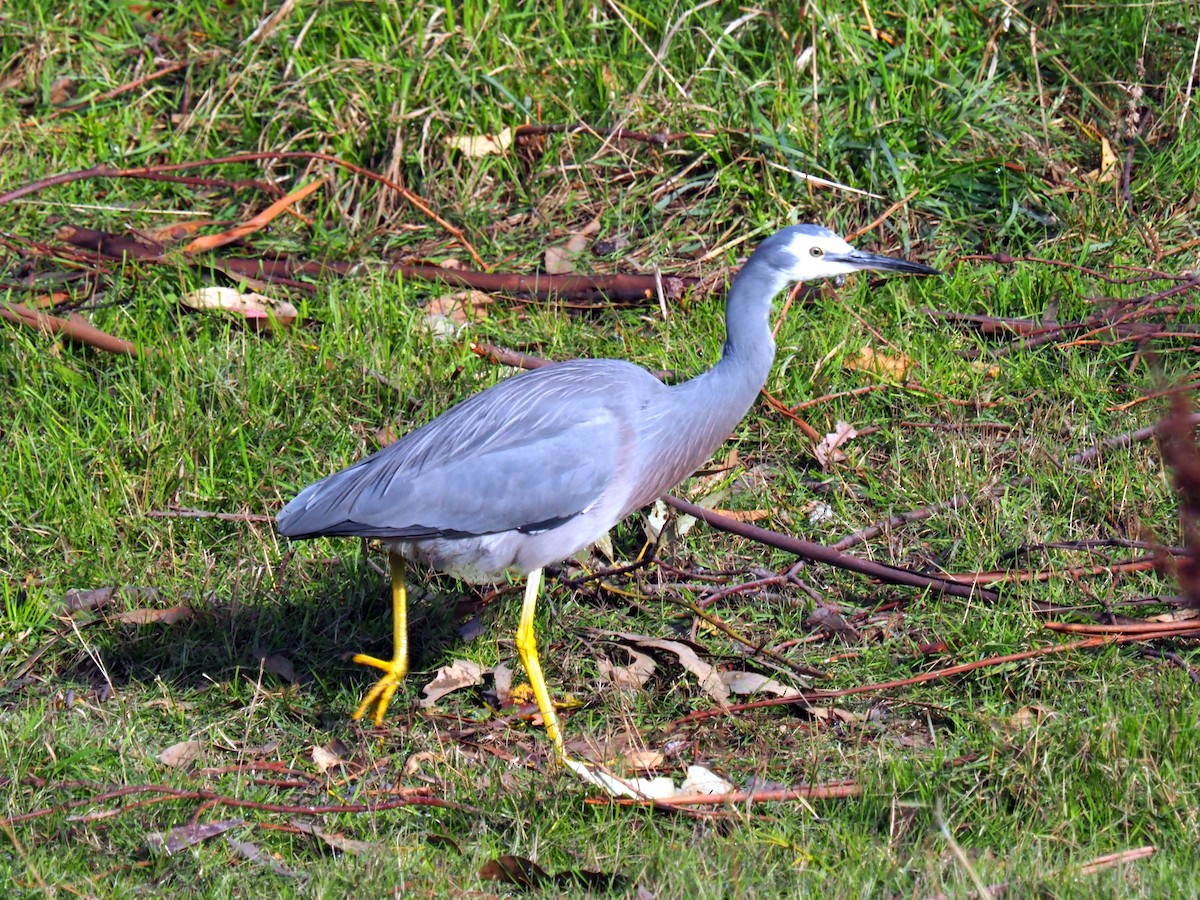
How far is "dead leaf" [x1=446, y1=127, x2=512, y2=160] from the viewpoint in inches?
262

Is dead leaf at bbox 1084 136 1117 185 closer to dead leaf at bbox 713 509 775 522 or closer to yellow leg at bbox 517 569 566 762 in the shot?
dead leaf at bbox 713 509 775 522

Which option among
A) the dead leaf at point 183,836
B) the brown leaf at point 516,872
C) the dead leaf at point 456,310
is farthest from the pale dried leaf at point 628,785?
the dead leaf at point 456,310

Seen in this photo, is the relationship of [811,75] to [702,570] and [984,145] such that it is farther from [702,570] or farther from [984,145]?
[702,570]

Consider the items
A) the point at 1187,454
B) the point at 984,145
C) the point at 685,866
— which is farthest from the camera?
the point at 984,145

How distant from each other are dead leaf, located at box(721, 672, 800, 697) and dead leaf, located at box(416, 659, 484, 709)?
2.78 feet

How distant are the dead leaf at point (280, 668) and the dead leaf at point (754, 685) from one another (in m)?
1.46

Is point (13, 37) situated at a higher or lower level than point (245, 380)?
higher

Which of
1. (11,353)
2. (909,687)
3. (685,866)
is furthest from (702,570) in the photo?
(11,353)

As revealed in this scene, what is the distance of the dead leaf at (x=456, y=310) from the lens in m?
5.99

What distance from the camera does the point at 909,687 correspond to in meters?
4.54

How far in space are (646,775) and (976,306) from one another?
109 inches

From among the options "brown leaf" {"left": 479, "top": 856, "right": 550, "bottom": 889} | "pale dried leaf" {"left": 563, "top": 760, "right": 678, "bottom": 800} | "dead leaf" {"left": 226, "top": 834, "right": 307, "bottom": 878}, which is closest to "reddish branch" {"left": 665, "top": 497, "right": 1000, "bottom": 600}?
"pale dried leaf" {"left": 563, "top": 760, "right": 678, "bottom": 800}

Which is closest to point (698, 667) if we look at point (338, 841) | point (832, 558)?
point (832, 558)

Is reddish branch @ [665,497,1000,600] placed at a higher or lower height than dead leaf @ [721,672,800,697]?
higher
